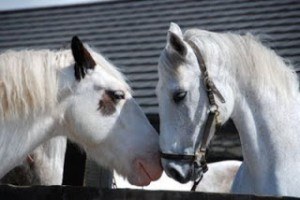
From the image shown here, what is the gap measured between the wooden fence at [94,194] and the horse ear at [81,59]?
0.64m

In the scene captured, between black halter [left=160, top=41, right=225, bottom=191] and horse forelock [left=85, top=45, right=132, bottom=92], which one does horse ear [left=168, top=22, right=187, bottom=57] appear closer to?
black halter [left=160, top=41, right=225, bottom=191]

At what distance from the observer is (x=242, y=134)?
4.14 m

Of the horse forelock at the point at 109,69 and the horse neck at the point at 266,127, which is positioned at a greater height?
the horse forelock at the point at 109,69

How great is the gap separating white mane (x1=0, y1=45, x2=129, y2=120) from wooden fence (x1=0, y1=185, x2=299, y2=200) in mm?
376

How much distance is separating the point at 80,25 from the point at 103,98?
32.1 ft

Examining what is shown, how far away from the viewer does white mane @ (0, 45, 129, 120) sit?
138 inches

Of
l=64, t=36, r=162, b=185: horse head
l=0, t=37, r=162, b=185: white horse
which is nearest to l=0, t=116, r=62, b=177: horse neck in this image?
l=0, t=37, r=162, b=185: white horse

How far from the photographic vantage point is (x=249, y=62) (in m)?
4.14

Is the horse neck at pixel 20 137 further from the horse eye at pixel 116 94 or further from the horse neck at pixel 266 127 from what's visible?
the horse neck at pixel 266 127

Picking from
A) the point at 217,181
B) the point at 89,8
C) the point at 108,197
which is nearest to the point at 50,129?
the point at 108,197

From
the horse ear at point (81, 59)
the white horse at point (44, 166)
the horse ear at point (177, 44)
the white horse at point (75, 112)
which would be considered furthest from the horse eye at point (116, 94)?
the white horse at point (44, 166)

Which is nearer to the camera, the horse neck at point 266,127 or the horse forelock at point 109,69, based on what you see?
the horse forelock at point 109,69

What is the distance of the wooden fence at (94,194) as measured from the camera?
3.00m

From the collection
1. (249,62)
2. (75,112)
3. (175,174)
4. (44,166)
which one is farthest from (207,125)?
(44,166)
